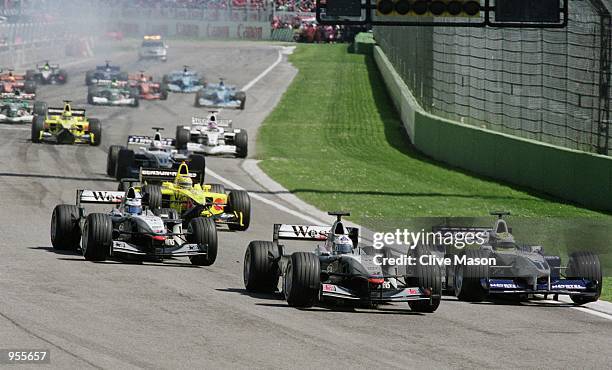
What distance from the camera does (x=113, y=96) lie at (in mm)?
52156

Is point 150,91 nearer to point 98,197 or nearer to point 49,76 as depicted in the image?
point 49,76

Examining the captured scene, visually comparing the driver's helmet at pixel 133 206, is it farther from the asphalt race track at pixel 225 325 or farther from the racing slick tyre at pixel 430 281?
the racing slick tyre at pixel 430 281

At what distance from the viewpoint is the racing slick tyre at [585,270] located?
1565cm

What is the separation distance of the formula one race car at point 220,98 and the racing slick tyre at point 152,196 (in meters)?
31.7

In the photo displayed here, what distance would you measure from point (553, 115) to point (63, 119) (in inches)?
584

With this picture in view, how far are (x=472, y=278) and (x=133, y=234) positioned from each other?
15.5 ft

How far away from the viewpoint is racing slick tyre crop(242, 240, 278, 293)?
15906 mm

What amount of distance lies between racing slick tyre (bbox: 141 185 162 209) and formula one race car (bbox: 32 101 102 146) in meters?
16.1

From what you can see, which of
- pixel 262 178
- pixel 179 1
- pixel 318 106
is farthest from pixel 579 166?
pixel 179 1

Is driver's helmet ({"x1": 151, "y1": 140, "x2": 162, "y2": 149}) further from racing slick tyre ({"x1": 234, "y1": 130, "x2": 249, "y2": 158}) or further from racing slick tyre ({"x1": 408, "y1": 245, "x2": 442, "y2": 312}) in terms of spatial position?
racing slick tyre ({"x1": 408, "y1": 245, "x2": 442, "y2": 312})

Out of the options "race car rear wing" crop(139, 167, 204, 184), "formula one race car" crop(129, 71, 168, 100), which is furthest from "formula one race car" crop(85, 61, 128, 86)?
"race car rear wing" crop(139, 167, 204, 184)

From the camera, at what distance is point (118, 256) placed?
1847 cm

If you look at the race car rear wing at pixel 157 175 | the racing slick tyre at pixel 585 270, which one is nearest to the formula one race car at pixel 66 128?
the race car rear wing at pixel 157 175

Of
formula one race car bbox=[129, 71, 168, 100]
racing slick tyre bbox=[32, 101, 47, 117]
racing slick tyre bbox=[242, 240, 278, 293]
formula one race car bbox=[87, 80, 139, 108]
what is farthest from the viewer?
formula one race car bbox=[129, 71, 168, 100]
